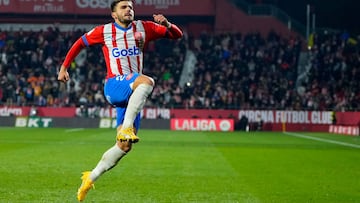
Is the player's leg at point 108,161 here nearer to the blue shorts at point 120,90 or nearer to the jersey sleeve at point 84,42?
the blue shorts at point 120,90

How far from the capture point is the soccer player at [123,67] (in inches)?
352

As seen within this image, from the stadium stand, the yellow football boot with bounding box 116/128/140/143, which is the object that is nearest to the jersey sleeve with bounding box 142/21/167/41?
the yellow football boot with bounding box 116/128/140/143

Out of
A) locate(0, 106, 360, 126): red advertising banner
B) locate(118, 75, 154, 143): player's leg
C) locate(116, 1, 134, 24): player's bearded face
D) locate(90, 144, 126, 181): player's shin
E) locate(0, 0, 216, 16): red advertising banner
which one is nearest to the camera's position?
locate(118, 75, 154, 143): player's leg

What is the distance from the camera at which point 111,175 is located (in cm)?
1409

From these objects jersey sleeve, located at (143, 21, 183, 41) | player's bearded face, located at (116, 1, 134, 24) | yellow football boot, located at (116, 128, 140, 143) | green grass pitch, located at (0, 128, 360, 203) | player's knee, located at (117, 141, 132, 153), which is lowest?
green grass pitch, located at (0, 128, 360, 203)

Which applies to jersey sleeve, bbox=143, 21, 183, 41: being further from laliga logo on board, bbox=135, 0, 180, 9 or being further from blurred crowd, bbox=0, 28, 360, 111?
laliga logo on board, bbox=135, 0, 180, 9

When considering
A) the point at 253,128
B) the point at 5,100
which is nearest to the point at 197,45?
the point at 253,128

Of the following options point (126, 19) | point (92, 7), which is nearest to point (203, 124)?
point (92, 7)

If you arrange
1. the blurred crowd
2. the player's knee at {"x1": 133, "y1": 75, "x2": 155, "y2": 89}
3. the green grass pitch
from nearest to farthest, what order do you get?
the player's knee at {"x1": 133, "y1": 75, "x2": 155, "y2": 89}
the green grass pitch
the blurred crowd

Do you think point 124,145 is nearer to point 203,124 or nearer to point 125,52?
point 125,52

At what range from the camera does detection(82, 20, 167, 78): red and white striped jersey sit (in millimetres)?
9500

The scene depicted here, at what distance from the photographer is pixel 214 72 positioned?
48406mm

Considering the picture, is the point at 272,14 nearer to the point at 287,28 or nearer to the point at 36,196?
the point at 287,28

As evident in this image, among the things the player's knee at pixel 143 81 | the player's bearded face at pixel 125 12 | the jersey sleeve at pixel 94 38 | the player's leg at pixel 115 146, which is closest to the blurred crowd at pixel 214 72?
the jersey sleeve at pixel 94 38
